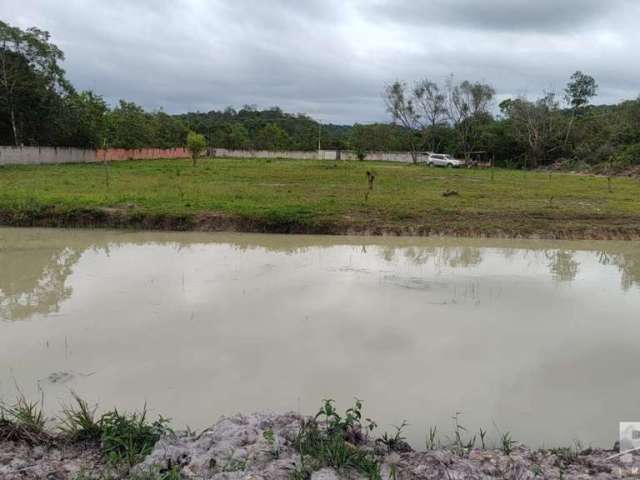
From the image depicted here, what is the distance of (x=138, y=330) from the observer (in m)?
5.38

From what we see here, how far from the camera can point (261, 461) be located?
299 cm

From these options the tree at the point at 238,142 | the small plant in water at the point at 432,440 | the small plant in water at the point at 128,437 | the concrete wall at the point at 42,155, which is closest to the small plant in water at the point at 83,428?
the small plant in water at the point at 128,437

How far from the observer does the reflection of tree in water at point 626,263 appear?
7.85m

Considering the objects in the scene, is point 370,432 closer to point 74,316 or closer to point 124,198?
point 74,316

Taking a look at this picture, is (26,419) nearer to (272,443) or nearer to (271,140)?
(272,443)

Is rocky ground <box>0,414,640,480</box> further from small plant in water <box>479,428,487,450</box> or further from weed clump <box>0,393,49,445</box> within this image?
small plant in water <box>479,428,487,450</box>

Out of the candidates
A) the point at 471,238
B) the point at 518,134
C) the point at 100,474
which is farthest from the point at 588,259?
the point at 518,134

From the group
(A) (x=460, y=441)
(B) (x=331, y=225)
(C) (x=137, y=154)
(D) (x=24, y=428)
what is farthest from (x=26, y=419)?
(C) (x=137, y=154)

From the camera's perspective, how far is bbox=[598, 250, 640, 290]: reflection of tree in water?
309 inches

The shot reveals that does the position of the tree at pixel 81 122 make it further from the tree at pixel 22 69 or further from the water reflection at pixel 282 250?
the water reflection at pixel 282 250

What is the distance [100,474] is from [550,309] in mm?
5228

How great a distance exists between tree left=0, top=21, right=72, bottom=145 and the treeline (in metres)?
0.05

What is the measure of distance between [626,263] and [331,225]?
5.43 meters

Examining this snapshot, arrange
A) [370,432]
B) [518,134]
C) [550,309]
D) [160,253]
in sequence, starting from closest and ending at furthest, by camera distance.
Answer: [370,432], [550,309], [160,253], [518,134]
